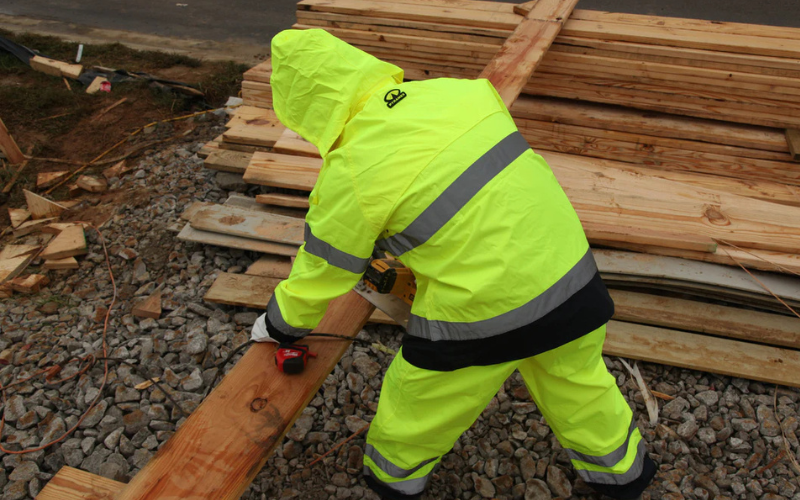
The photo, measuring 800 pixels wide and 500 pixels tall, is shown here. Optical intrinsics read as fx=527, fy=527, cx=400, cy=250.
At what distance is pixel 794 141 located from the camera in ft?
13.9

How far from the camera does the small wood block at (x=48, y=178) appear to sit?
5148mm

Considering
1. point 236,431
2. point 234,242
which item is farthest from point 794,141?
point 236,431

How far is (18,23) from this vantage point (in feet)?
30.0

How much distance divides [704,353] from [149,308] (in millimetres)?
3631

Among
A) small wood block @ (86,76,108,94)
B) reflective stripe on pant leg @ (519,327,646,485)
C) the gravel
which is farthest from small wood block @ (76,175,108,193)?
reflective stripe on pant leg @ (519,327,646,485)

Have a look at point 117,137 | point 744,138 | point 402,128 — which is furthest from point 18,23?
point 744,138

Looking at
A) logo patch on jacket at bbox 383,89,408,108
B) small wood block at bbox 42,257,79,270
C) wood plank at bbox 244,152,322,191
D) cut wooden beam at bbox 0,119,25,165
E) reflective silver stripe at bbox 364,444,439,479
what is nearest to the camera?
logo patch on jacket at bbox 383,89,408,108

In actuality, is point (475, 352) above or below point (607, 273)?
above

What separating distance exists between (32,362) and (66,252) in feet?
3.44

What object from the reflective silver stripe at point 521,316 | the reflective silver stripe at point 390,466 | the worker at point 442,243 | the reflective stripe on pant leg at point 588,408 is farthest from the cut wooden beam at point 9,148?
the reflective stripe on pant leg at point 588,408

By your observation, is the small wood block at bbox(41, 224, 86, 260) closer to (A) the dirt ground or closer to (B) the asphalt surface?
(A) the dirt ground

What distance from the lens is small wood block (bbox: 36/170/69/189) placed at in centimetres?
515

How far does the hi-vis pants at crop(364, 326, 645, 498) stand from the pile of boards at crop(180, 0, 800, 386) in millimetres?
1010

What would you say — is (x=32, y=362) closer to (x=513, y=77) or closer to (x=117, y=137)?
(x=117, y=137)
